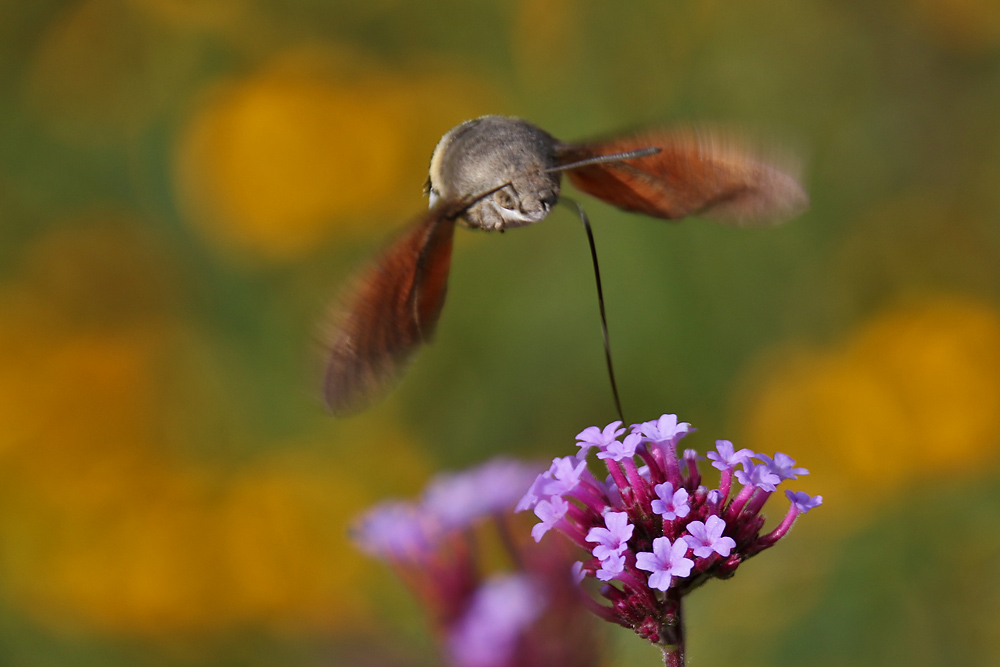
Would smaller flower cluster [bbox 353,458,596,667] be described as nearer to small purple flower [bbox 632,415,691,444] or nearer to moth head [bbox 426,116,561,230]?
small purple flower [bbox 632,415,691,444]

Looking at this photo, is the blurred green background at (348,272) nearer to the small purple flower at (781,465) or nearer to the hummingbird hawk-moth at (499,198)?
the hummingbird hawk-moth at (499,198)

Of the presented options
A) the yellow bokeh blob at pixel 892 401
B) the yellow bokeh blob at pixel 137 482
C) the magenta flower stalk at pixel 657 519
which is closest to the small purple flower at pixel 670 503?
the magenta flower stalk at pixel 657 519

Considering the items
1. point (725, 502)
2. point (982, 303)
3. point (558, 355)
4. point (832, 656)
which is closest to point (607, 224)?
point (558, 355)

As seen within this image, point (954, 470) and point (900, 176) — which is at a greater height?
point (900, 176)

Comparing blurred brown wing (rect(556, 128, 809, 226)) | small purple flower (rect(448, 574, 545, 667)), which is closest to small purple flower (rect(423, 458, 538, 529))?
small purple flower (rect(448, 574, 545, 667))

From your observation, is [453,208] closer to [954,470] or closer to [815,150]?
[954,470]
